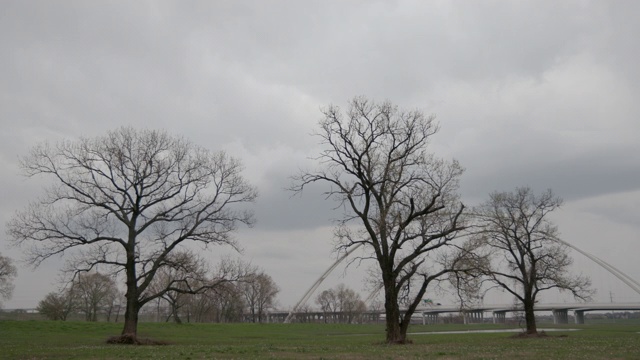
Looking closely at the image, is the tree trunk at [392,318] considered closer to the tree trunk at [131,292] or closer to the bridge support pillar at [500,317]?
the tree trunk at [131,292]

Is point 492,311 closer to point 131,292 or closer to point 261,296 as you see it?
point 261,296

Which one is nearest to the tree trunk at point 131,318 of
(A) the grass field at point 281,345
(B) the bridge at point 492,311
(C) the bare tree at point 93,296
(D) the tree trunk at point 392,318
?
(A) the grass field at point 281,345

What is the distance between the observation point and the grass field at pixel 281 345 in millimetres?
22391

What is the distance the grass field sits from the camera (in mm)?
22391

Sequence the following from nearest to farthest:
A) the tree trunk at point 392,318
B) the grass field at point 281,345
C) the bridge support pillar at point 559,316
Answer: the grass field at point 281,345 < the tree trunk at point 392,318 < the bridge support pillar at point 559,316

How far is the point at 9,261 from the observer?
87938 mm

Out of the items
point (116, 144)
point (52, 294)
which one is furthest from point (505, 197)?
point (52, 294)

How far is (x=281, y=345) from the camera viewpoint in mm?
32188

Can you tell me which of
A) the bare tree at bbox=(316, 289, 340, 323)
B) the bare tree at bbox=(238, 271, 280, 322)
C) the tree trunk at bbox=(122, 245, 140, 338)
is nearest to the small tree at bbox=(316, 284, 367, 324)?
the bare tree at bbox=(316, 289, 340, 323)

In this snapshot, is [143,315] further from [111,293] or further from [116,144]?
[116,144]

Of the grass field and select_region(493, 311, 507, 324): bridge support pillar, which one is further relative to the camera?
select_region(493, 311, 507, 324): bridge support pillar

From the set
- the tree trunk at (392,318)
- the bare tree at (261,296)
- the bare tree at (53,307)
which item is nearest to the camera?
the tree trunk at (392,318)

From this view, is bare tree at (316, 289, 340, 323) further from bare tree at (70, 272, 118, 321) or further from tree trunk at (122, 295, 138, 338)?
tree trunk at (122, 295, 138, 338)

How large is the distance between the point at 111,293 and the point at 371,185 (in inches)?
3259
